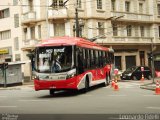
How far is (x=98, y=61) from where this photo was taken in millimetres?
28094

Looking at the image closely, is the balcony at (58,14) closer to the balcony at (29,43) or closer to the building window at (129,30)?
the balcony at (29,43)

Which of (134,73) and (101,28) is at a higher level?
(101,28)

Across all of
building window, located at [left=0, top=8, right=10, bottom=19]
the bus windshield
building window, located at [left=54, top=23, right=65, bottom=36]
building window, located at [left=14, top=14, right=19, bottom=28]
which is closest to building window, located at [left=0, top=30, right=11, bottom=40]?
building window, located at [left=14, top=14, right=19, bottom=28]

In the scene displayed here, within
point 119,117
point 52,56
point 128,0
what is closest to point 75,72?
point 52,56

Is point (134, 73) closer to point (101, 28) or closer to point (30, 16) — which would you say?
point (101, 28)

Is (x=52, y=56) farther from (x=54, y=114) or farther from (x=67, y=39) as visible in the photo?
(x=54, y=114)

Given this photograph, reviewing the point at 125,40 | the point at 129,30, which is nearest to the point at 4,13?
the point at 125,40

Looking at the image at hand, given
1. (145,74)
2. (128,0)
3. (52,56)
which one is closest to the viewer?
(52,56)

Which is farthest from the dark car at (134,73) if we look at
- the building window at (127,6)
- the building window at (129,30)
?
the building window at (127,6)

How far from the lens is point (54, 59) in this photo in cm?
2169

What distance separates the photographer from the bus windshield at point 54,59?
21.6m

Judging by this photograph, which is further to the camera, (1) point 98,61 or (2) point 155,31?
(2) point 155,31

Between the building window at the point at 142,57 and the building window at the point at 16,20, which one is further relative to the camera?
the building window at the point at 142,57

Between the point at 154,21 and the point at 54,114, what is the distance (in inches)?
1789
